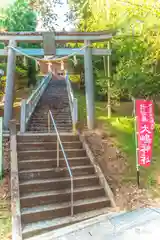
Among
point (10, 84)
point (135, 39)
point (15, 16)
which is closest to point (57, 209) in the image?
point (10, 84)

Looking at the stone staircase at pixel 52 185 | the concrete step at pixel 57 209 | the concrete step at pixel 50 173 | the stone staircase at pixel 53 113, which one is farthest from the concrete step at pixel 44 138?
the concrete step at pixel 57 209

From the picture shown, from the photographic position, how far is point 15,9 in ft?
49.2

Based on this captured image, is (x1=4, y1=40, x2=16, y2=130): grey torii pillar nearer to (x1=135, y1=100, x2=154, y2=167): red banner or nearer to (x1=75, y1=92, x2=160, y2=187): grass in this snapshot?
(x1=75, y1=92, x2=160, y2=187): grass

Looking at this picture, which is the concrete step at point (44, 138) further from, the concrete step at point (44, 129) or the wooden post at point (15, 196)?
the concrete step at point (44, 129)

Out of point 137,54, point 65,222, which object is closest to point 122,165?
point 65,222

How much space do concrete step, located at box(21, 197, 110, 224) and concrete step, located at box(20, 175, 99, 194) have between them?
529 mm

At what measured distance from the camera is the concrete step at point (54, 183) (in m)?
6.46

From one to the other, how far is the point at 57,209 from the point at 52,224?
411 mm

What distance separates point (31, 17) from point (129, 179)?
13.5m

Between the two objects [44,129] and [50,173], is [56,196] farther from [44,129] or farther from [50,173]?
[44,129]

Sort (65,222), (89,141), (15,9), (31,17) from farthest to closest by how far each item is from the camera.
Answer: (31,17), (15,9), (89,141), (65,222)

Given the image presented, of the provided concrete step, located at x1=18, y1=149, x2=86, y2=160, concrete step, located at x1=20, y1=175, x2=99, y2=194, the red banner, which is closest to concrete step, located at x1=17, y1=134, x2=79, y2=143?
concrete step, located at x1=18, y1=149, x2=86, y2=160

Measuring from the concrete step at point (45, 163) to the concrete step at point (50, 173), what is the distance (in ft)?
0.72

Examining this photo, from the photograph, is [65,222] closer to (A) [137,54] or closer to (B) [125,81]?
(B) [125,81]
